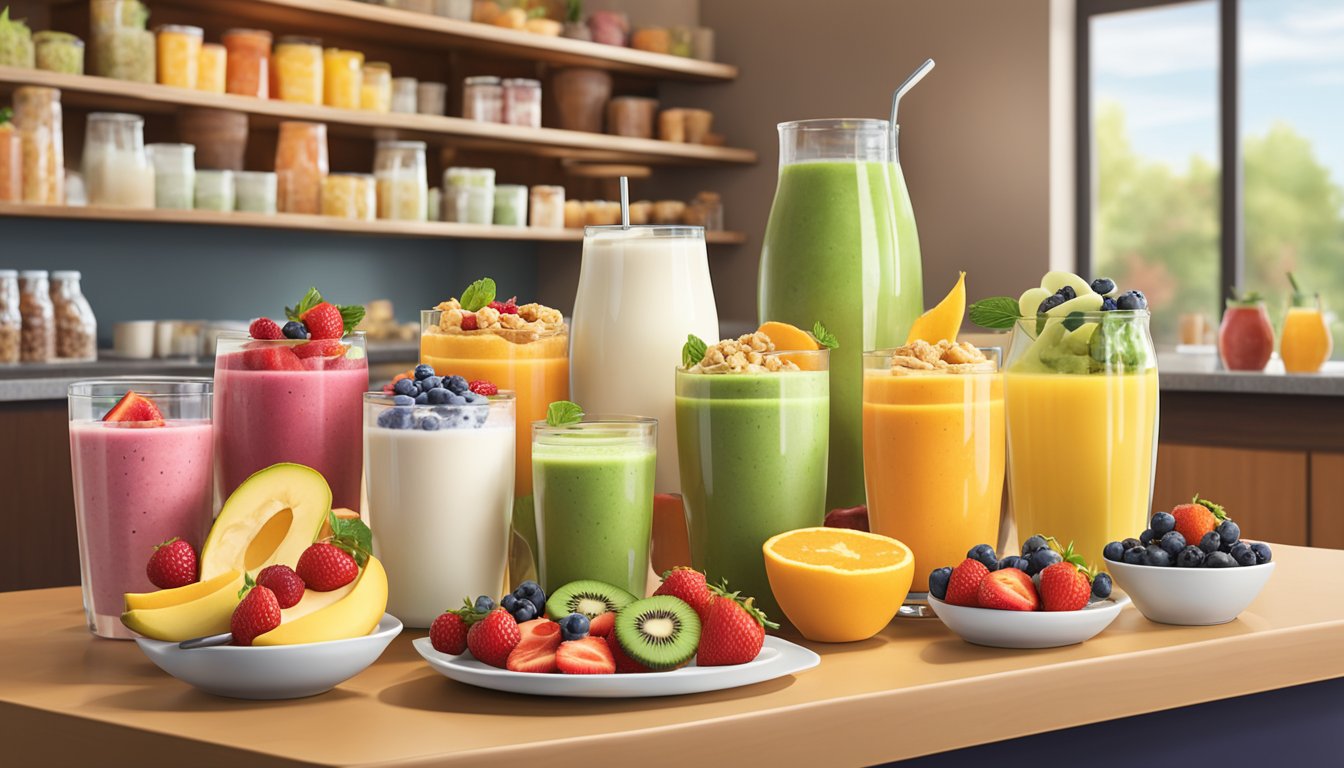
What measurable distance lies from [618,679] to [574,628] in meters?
0.06

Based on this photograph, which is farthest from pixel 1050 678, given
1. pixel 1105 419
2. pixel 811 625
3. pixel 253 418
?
pixel 253 418

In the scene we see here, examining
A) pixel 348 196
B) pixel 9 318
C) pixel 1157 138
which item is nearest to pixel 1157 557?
pixel 9 318

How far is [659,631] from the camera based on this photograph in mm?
940

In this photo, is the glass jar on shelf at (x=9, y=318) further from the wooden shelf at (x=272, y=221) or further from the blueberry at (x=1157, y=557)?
the blueberry at (x=1157, y=557)

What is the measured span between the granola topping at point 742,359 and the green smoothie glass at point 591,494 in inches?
3.3

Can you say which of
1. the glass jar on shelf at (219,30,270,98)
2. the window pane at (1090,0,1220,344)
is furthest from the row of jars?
the window pane at (1090,0,1220,344)

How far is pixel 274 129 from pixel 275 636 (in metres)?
3.75

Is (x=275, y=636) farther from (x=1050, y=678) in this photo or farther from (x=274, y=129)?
(x=274, y=129)

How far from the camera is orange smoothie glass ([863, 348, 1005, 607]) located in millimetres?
1182

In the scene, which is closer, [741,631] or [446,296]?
[741,631]

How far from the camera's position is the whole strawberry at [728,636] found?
0.93 meters

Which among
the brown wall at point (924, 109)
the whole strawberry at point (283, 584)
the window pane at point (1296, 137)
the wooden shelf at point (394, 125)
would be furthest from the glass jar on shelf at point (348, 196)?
the whole strawberry at point (283, 584)

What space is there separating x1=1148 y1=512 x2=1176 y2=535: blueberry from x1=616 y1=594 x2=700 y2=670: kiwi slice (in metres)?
0.42

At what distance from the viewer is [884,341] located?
1367 millimetres
